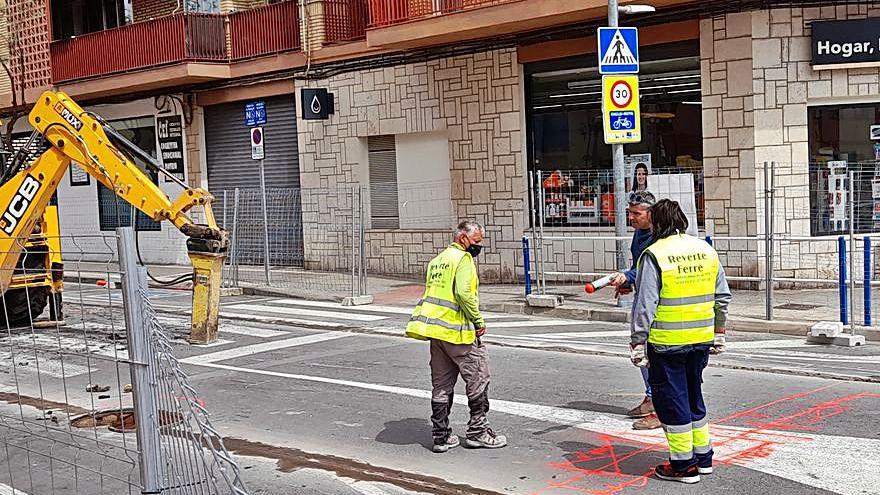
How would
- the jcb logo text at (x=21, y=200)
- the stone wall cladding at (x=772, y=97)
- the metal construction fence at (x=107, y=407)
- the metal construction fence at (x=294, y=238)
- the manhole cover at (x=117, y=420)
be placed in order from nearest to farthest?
the metal construction fence at (x=107, y=407)
the manhole cover at (x=117, y=420)
the jcb logo text at (x=21, y=200)
the stone wall cladding at (x=772, y=97)
the metal construction fence at (x=294, y=238)

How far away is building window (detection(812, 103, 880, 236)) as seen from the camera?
51.1ft

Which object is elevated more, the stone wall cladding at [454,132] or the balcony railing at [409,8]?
the balcony railing at [409,8]

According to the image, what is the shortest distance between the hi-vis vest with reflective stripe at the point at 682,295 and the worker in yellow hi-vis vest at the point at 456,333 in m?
1.49

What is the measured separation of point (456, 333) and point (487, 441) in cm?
82

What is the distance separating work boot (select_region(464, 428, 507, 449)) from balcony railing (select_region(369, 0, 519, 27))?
11.1 m

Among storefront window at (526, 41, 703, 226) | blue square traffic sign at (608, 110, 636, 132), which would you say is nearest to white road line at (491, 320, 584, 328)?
storefront window at (526, 41, 703, 226)

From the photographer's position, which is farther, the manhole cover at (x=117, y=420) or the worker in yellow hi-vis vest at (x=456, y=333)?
the worker in yellow hi-vis vest at (x=456, y=333)

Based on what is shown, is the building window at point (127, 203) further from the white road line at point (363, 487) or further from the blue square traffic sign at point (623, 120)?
the white road line at point (363, 487)

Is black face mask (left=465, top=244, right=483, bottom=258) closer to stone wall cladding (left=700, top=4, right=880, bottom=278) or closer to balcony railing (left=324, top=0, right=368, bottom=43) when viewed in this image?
stone wall cladding (left=700, top=4, right=880, bottom=278)

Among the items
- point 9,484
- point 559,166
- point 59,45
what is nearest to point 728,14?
point 559,166

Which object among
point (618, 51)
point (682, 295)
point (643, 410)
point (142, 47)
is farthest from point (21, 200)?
point (142, 47)

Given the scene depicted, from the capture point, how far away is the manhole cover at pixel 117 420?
4.23 m

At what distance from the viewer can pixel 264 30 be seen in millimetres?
22562

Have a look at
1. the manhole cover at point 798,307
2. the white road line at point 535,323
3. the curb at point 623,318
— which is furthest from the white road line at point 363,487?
the manhole cover at point 798,307
